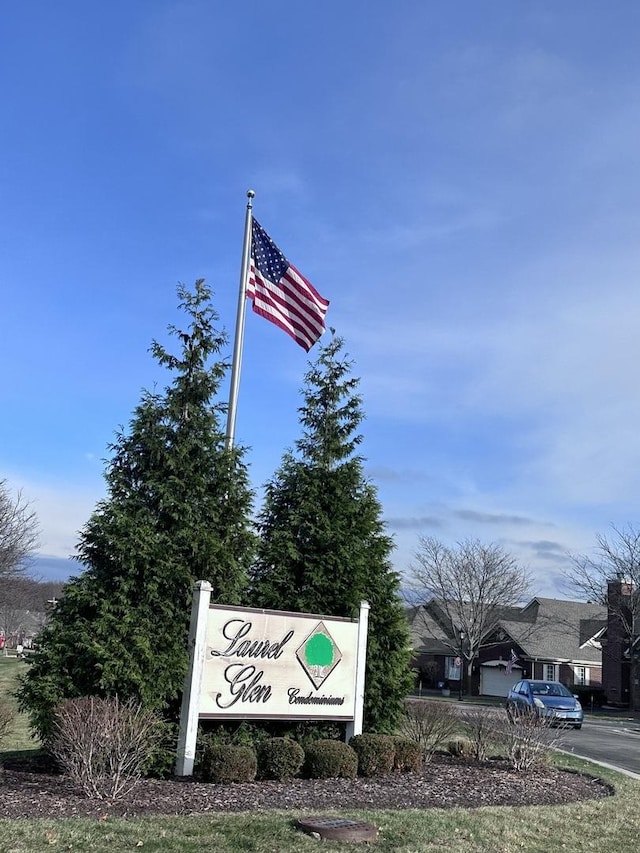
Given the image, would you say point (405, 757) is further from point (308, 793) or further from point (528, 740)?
point (308, 793)

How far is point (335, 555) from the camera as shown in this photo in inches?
503

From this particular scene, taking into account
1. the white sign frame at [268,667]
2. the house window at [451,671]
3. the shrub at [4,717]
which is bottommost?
the house window at [451,671]

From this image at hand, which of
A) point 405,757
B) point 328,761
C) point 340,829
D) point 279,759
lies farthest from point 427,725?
point 340,829

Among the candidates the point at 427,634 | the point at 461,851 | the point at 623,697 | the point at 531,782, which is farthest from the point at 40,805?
the point at 427,634

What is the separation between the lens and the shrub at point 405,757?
11086 mm

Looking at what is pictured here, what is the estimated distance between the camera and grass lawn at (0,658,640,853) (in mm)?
6523

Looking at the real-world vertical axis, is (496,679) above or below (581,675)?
below

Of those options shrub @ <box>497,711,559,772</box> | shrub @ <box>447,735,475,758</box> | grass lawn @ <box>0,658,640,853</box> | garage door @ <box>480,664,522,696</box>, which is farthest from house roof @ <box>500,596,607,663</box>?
grass lawn @ <box>0,658,640,853</box>

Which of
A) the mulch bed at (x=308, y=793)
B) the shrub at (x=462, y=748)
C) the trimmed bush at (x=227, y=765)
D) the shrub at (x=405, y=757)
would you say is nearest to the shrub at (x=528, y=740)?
the mulch bed at (x=308, y=793)

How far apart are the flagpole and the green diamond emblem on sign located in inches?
118

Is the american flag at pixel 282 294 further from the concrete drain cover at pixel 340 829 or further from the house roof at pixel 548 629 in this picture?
the house roof at pixel 548 629

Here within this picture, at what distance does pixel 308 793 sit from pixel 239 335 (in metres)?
6.58

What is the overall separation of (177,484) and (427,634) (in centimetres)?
5366

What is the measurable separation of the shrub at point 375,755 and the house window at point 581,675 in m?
46.0
